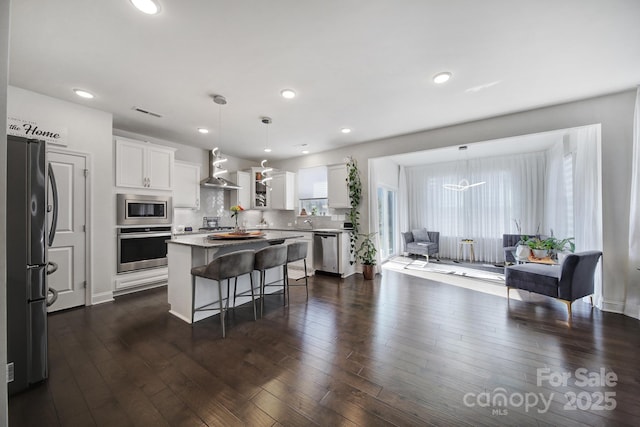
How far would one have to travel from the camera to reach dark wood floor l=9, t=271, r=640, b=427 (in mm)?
1409

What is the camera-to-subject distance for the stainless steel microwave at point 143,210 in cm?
345

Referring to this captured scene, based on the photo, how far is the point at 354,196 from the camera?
478 cm

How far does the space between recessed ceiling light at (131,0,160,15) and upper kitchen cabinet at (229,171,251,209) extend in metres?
3.93

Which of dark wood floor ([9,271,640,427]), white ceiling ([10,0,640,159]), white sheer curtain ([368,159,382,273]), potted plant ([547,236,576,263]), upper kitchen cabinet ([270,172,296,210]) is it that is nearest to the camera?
dark wood floor ([9,271,640,427])

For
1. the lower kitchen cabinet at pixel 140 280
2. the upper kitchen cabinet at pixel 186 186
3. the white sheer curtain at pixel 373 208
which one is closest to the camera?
the lower kitchen cabinet at pixel 140 280

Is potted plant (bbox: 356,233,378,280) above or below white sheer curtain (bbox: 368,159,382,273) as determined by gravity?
below

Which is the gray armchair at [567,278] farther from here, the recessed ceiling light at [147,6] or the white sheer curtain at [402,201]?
the recessed ceiling light at [147,6]

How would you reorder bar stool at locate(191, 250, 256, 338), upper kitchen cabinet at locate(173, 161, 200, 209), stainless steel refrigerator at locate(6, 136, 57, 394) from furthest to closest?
upper kitchen cabinet at locate(173, 161, 200, 209)
bar stool at locate(191, 250, 256, 338)
stainless steel refrigerator at locate(6, 136, 57, 394)

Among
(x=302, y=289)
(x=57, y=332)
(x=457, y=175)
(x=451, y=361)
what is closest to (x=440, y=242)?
(x=457, y=175)

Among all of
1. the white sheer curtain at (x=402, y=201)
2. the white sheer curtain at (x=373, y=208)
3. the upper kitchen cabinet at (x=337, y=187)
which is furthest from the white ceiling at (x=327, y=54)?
the white sheer curtain at (x=402, y=201)

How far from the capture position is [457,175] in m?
6.50

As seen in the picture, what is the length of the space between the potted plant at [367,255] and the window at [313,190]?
4.03 feet

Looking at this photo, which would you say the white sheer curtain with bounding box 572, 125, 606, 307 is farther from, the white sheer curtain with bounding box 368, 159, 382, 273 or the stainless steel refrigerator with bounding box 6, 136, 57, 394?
the stainless steel refrigerator with bounding box 6, 136, 57, 394

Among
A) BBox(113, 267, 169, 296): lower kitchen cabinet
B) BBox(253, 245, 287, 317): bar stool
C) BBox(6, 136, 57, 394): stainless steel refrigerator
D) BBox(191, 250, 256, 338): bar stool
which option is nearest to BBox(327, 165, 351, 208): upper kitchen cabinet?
BBox(253, 245, 287, 317): bar stool
